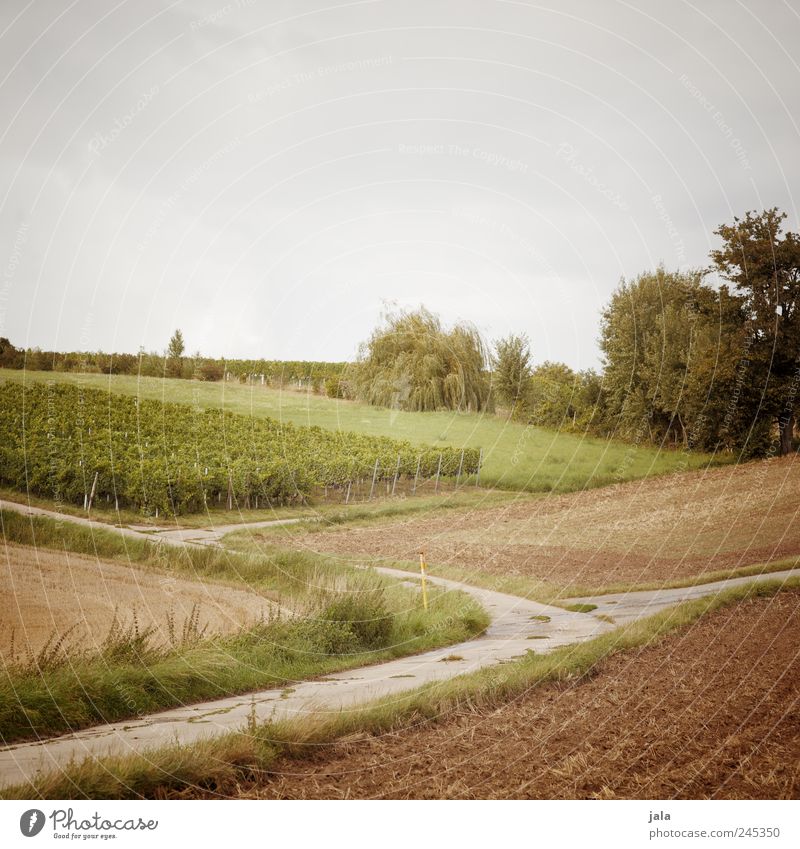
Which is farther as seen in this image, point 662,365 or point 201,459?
point 201,459

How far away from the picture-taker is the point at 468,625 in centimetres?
727

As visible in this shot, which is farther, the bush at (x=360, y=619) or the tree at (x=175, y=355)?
the tree at (x=175, y=355)

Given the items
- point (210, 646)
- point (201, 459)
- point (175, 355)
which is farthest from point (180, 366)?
point (210, 646)

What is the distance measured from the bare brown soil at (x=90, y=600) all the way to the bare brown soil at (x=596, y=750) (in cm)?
233

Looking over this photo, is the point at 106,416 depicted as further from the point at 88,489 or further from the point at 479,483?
the point at 479,483

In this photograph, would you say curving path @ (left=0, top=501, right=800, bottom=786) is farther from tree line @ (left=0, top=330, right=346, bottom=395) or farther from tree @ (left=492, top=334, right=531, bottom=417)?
tree @ (left=492, top=334, right=531, bottom=417)

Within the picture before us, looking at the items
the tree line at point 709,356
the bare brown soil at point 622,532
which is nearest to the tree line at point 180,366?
the bare brown soil at point 622,532

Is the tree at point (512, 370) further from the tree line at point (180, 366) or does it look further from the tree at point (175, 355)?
the tree at point (175, 355)

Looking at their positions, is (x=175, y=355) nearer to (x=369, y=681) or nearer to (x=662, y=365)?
(x=369, y=681)

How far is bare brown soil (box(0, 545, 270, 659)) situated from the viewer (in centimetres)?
591

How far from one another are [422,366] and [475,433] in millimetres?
1466

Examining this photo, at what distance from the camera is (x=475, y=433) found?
1012 cm

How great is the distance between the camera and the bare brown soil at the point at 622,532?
662cm

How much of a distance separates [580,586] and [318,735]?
468 cm
